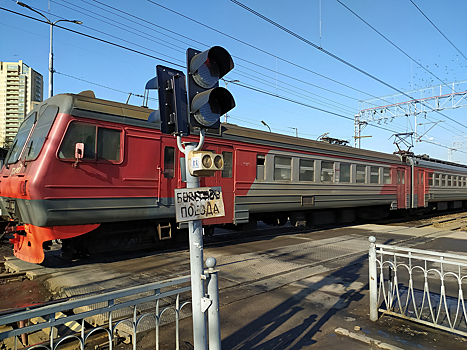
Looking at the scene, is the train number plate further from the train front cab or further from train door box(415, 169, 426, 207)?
train door box(415, 169, 426, 207)

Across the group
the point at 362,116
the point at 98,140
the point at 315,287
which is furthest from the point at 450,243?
the point at 362,116

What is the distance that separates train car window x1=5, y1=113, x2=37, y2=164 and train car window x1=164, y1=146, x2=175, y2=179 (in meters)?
3.01

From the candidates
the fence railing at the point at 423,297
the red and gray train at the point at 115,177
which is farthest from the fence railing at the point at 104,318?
the fence railing at the point at 423,297

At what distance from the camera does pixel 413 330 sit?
13.4 feet

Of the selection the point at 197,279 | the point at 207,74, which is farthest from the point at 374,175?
the point at 197,279

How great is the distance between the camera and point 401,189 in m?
17.2

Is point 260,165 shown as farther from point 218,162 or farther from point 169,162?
point 218,162

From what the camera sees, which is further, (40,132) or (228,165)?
(228,165)

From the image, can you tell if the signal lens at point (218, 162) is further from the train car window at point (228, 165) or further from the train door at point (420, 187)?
the train door at point (420, 187)

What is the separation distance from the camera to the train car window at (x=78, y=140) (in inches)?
258

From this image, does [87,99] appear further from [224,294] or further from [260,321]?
[260,321]

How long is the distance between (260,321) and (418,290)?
9.89 ft

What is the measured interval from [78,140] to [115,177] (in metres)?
1.05

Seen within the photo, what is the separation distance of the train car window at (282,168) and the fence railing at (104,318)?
243 inches
